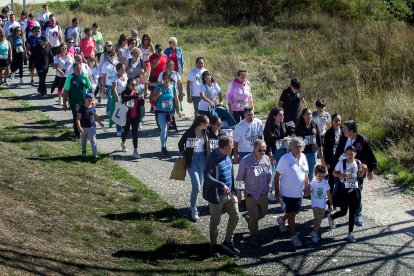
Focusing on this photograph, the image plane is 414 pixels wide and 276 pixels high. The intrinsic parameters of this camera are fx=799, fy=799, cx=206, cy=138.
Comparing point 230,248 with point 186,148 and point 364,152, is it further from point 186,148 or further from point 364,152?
point 364,152

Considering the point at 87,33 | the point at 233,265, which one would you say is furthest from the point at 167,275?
the point at 87,33

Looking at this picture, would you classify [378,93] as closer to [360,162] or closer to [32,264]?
[360,162]

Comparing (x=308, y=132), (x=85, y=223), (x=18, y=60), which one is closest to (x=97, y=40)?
(x=18, y=60)

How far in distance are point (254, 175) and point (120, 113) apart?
557 centimetres

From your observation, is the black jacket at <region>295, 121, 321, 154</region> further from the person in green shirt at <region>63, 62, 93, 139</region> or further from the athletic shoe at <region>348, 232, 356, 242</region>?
the person in green shirt at <region>63, 62, 93, 139</region>

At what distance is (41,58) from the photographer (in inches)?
822

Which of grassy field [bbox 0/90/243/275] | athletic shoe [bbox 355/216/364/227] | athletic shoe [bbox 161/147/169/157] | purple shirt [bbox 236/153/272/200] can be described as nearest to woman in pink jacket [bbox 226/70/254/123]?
athletic shoe [bbox 161/147/169/157]

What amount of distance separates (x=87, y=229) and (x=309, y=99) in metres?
11.0

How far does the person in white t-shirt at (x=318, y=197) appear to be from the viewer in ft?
36.5

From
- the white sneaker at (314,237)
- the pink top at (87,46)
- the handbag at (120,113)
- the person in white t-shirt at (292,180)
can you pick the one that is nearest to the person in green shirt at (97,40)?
the pink top at (87,46)

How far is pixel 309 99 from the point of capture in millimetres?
20875

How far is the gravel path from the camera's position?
10352 mm

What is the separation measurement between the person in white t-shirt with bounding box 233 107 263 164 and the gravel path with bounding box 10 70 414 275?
981 millimetres

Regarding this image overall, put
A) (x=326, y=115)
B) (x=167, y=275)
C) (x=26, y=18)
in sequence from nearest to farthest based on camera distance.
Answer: (x=167, y=275) < (x=326, y=115) < (x=26, y=18)
